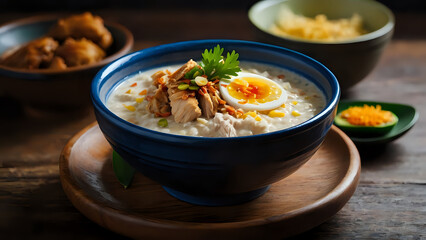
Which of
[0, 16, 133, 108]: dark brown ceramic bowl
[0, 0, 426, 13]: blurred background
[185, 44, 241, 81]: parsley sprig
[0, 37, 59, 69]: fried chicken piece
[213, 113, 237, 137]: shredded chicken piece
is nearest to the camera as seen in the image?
[213, 113, 237, 137]: shredded chicken piece

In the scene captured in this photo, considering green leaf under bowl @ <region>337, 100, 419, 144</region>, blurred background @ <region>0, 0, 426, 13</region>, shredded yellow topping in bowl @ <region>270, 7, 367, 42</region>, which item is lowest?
blurred background @ <region>0, 0, 426, 13</region>

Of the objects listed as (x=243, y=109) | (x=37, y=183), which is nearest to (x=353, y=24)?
(x=243, y=109)

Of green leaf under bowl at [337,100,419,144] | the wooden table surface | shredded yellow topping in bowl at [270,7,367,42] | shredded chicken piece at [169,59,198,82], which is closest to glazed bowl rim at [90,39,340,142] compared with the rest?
shredded chicken piece at [169,59,198,82]

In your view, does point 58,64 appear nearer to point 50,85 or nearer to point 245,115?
point 50,85

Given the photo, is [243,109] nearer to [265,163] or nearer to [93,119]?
[265,163]

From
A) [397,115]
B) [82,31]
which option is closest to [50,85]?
[82,31]

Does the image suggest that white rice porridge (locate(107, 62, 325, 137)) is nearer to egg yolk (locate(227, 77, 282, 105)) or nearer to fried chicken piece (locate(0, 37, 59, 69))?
egg yolk (locate(227, 77, 282, 105))

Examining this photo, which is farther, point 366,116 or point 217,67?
point 366,116
